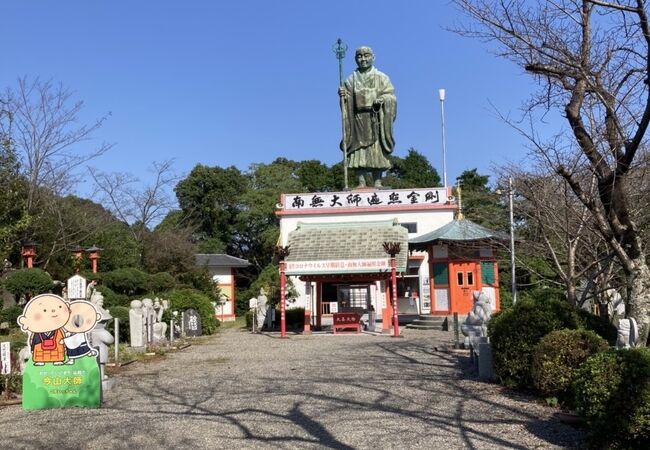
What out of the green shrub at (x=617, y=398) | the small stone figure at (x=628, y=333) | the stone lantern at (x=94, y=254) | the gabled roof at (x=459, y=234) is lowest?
the green shrub at (x=617, y=398)

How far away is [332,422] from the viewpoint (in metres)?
6.99

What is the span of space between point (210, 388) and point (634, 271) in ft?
20.3

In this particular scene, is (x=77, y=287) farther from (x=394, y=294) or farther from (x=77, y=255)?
(x=77, y=255)

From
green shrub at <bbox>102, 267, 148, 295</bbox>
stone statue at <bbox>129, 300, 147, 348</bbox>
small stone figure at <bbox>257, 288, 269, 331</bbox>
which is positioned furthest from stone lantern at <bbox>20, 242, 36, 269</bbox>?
small stone figure at <bbox>257, 288, 269, 331</bbox>

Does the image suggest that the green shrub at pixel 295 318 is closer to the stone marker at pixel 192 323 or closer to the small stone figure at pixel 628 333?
the stone marker at pixel 192 323

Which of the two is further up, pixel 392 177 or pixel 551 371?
pixel 392 177

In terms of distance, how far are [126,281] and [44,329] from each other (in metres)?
13.5

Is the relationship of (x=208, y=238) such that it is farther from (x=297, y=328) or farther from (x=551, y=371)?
(x=551, y=371)

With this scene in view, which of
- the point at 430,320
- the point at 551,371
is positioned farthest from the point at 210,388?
the point at 430,320

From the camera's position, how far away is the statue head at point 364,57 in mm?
28859

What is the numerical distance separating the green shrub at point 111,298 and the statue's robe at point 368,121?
13717 mm

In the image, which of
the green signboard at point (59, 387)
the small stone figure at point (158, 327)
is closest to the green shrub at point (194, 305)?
the small stone figure at point (158, 327)

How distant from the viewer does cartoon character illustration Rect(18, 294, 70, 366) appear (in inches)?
332

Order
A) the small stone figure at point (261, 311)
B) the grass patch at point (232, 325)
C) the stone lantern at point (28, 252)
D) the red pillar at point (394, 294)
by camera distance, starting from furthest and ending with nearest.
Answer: the grass patch at point (232, 325), the small stone figure at point (261, 311), the stone lantern at point (28, 252), the red pillar at point (394, 294)
